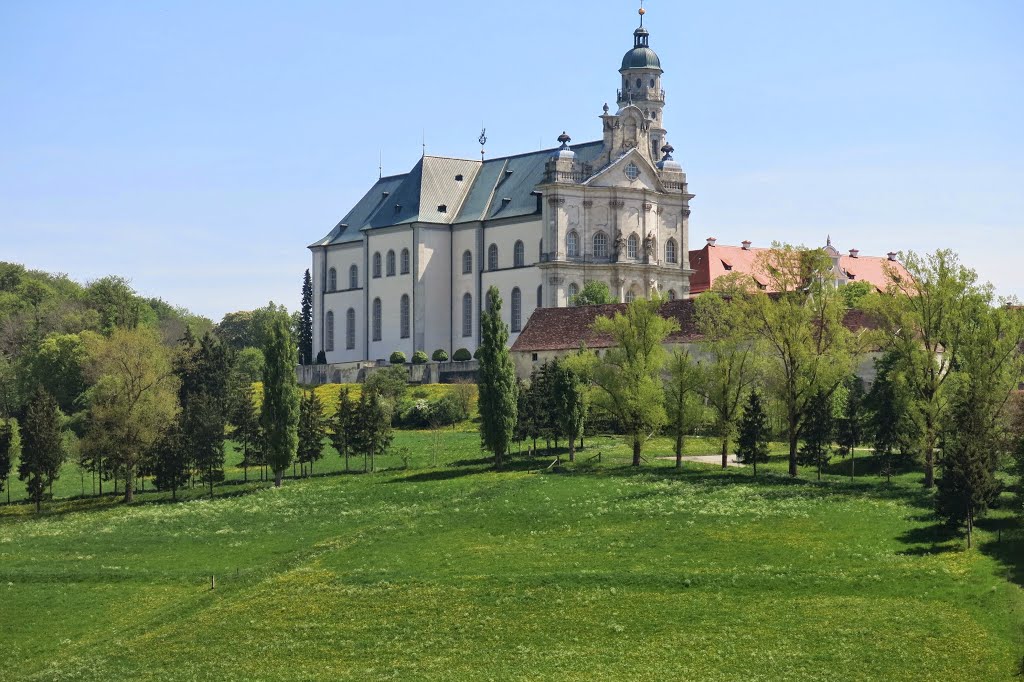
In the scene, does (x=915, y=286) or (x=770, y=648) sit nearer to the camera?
(x=770, y=648)

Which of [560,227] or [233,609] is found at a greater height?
[560,227]

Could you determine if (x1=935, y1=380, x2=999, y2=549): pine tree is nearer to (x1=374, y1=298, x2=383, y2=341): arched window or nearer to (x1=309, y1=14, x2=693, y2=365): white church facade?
(x1=309, y1=14, x2=693, y2=365): white church facade

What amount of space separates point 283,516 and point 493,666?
74.2 feet

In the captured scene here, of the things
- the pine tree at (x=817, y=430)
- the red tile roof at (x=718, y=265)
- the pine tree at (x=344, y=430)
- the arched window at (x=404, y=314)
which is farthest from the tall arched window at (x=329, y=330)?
the pine tree at (x=817, y=430)

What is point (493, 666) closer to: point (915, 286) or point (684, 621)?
point (684, 621)

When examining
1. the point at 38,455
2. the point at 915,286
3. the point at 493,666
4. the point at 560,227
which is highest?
the point at 560,227

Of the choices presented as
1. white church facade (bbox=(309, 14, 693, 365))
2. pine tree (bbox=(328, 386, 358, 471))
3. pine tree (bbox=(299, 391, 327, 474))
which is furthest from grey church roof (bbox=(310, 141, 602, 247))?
pine tree (bbox=(299, 391, 327, 474))

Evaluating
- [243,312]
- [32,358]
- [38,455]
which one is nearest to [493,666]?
[38,455]

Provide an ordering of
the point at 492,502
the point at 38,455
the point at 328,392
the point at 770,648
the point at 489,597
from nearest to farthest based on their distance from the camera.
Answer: the point at 770,648 < the point at 489,597 < the point at 492,502 < the point at 38,455 < the point at 328,392

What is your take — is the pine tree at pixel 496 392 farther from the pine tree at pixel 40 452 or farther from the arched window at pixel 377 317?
the arched window at pixel 377 317

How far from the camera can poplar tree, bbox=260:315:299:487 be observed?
74438mm

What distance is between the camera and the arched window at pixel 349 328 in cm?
13088

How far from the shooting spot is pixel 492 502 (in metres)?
64.0

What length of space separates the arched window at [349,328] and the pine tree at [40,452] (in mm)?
56728
